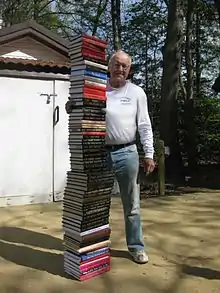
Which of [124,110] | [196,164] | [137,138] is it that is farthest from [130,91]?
[196,164]

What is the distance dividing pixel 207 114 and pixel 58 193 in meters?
7.33

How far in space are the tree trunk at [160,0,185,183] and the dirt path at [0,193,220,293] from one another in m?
4.86

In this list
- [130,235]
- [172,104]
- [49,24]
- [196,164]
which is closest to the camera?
[130,235]

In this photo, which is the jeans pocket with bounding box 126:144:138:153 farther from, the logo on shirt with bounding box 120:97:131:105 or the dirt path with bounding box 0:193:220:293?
the dirt path with bounding box 0:193:220:293

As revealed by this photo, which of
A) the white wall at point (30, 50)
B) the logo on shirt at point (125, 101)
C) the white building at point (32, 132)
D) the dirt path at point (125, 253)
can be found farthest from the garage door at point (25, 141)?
the white wall at point (30, 50)

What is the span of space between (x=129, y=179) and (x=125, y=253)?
0.84 metres

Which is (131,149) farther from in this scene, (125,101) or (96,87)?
(96,87)

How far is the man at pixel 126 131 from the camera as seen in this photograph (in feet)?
13.6

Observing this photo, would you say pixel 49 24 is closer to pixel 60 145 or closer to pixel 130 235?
pixel 60 145

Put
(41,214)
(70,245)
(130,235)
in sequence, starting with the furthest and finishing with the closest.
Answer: (41,214) < (130,235) < (70,245)

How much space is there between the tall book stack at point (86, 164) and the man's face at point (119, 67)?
208 millimetres

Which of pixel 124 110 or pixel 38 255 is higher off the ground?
pixel 124 110

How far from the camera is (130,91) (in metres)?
4.20

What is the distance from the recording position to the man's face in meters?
4.14
